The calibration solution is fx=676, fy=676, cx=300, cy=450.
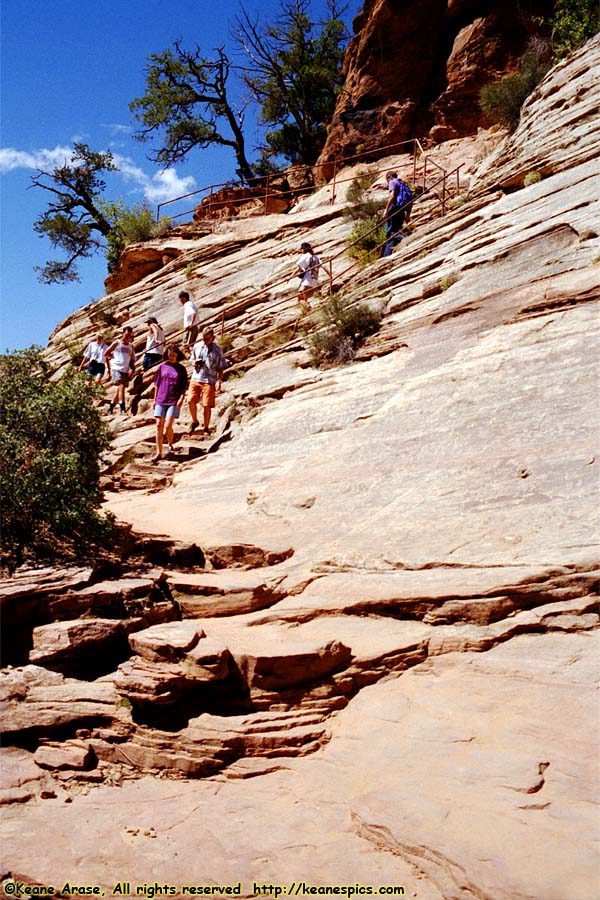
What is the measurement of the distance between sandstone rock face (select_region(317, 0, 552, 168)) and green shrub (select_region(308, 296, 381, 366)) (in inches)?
619

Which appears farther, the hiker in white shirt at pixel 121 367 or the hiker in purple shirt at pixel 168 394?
the hiker in white shirt at pixel 121 367

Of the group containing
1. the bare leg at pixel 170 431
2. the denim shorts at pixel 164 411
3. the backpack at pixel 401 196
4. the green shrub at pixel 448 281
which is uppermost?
the backpack at pixel 401 196

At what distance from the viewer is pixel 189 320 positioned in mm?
16734

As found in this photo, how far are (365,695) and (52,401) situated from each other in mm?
5132

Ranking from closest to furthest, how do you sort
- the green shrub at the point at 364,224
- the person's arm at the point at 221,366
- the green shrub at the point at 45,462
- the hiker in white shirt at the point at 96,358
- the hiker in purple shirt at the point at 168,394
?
1. the green shrub at the point at 45,462
2. the hiker in purple shirt at the point at 168,394
3. the person's arm at the point at 221,366
4. the green shrub at the point at 364,224
5. the hiker in white shirt at the point at 96,358

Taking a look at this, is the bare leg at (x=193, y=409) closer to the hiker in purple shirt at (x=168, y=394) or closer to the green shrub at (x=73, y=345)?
the hiker in purple shirt at (x=168, y=394)

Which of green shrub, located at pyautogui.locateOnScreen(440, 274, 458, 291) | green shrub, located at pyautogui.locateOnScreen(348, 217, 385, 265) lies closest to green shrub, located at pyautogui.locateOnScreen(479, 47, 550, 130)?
green shrub, located at pyautogui.locateOnScreen(348, 217, 385, 265)

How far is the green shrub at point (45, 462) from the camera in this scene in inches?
278

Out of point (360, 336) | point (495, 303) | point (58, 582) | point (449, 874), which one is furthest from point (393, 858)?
point (360, 336)

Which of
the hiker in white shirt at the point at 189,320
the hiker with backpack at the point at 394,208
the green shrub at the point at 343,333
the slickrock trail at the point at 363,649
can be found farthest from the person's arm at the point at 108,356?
the slickrock trail at the point at 363,649

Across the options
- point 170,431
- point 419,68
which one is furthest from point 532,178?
point 419,68

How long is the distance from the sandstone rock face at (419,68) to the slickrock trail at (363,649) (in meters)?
16.9

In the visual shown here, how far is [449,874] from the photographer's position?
3.40m

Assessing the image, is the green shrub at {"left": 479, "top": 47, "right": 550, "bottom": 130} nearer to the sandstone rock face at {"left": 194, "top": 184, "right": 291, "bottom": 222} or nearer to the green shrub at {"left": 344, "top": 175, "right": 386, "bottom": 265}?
the green shrub at {"left": 344, "top": 175, "right": 386, "bottom": 265}
